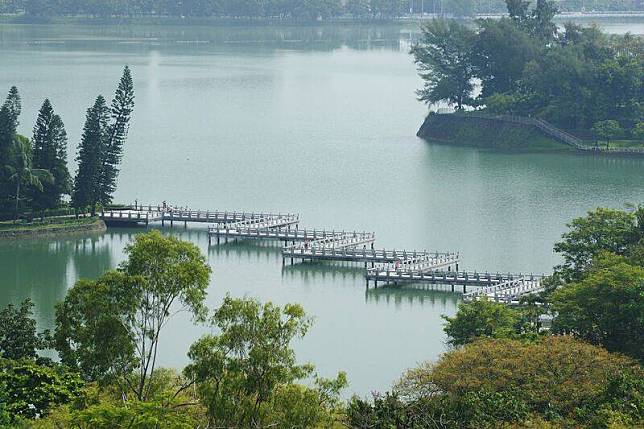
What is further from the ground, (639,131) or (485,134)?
(639,131)

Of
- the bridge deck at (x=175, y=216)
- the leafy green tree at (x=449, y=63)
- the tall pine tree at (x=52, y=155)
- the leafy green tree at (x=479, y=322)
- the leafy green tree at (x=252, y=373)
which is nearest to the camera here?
the leafy green tree at (x=252, y=373)

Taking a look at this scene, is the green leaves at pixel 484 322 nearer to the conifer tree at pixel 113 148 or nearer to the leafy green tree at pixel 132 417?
the leafy green tree at pixel 132 417

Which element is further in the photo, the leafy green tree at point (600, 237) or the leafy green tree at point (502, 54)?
the leafy green tree at point (502, 54)

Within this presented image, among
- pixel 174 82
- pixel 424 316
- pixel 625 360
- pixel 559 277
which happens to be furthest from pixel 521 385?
pixel 174 82

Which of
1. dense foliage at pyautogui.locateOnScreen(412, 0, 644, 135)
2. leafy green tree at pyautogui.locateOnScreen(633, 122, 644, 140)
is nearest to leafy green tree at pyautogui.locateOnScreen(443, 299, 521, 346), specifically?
leafy green tree at pyautogui.locateOnScreen(633, 122, 644, 140)

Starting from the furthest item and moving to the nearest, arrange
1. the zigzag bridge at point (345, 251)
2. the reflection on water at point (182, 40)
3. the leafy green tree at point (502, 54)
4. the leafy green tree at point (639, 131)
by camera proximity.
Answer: the reflection on water at point (182, 40)
the leafy green tree at point (502, 54)
the leafy green tree at point (639, 131)
the zigzag bridge at point (345, 251)

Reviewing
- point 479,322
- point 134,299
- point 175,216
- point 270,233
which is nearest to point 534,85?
point 175,216

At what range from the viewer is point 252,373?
114 ft

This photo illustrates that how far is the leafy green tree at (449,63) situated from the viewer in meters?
103

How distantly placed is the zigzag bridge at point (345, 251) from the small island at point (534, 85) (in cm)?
2907

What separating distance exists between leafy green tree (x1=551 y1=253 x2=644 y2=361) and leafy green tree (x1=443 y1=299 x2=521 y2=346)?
5.10ft

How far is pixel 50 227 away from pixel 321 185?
17.3m

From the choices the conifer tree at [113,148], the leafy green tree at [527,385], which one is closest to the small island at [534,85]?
the conifer tree at [113,148]

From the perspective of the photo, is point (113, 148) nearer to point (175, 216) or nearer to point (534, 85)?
point (175, 216)
